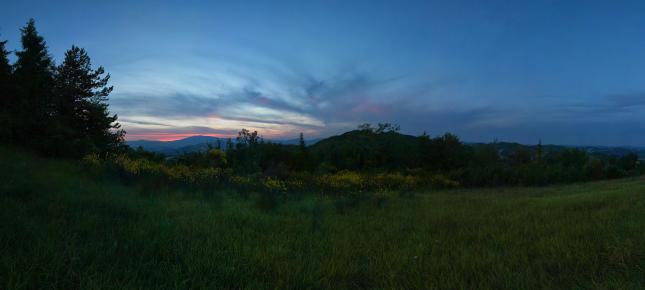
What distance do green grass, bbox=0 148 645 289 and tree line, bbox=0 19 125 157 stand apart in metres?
16.4

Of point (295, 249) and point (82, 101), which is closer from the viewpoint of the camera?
point (295, 249)

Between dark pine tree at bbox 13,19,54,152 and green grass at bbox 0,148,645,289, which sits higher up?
dark pine tree at bbox 13,19,54,152

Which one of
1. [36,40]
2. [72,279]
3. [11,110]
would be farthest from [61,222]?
[36,40]

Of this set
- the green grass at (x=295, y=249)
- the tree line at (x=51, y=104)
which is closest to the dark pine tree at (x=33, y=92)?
the tree line at (x=51, y=104)

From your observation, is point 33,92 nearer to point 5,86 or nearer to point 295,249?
point 5,86

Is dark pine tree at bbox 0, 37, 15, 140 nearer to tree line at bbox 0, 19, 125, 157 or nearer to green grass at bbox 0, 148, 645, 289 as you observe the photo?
tree line at bbox 0, 19, 125, 157

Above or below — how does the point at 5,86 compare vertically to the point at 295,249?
above

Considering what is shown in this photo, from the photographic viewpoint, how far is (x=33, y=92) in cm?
1941

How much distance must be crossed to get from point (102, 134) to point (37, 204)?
22451mm

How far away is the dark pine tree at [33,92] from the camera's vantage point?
17.8 m

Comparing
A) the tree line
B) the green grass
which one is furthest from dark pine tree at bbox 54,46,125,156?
the green grass

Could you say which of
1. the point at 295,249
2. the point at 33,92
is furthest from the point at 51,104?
the point at 295,249

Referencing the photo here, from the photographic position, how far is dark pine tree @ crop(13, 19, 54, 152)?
58.5 feet

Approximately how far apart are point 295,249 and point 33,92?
2536 cm
